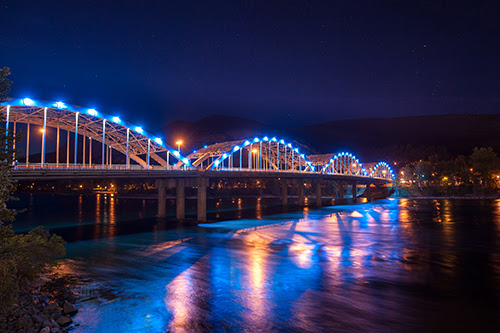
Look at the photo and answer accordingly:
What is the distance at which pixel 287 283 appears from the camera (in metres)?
20.5

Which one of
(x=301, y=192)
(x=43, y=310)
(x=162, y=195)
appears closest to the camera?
(x=43, y=310)

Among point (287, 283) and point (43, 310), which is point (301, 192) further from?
point (43, 310)

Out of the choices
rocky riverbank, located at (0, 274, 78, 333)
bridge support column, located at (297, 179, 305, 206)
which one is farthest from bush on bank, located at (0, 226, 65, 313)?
bridge support column, located at (297, 179, 305, 206)

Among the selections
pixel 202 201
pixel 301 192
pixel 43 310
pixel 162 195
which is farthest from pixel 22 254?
pixel 301 192

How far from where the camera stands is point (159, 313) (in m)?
15.7

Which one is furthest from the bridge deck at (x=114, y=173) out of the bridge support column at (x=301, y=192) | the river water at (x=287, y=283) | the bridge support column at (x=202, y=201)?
the bridge support column at (x=301, y=192)

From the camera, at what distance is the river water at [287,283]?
48.0 ft

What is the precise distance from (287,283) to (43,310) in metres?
12.1

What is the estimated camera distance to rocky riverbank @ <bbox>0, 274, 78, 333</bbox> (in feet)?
38.5

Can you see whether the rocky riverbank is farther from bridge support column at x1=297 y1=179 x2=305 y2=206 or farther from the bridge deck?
bridge support column at x1=297 y1=179 x2=305 y2=206

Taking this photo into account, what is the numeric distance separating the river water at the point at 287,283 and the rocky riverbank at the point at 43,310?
683 mm

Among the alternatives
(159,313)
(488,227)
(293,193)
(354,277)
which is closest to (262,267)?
(354,277)

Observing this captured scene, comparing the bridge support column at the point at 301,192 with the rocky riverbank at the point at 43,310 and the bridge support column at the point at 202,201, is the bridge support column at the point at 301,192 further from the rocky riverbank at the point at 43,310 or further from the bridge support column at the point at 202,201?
the rocky riverbank at the point at 43,310

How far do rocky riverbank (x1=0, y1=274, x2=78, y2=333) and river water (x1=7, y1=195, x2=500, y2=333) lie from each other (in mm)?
683
